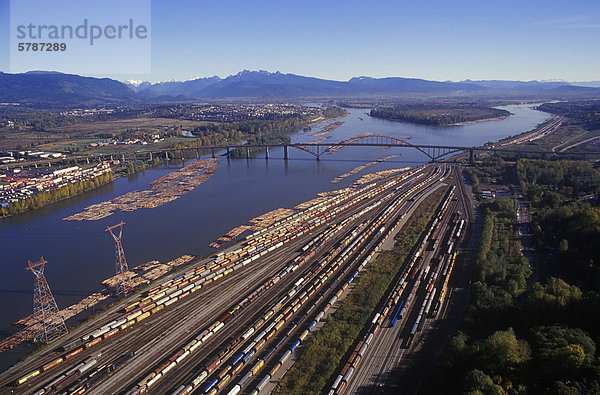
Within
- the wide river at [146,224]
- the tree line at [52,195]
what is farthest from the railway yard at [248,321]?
the tree line at [52,195]

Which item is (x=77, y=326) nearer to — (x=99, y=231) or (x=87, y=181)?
(x=99, y=231)

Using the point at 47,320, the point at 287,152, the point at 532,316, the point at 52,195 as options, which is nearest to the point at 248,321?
the point at 47,320

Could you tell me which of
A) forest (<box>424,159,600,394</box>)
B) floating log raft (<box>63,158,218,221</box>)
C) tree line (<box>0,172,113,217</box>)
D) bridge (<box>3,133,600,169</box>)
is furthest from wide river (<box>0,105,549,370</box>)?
forest (<box>424,159,600,394</box>)

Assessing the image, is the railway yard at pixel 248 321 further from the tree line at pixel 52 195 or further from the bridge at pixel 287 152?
the bridge at pixel 287 152

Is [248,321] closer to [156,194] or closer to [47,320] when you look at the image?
[47,320]

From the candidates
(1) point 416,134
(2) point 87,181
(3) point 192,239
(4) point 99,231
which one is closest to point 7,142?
(2) point 87,181
